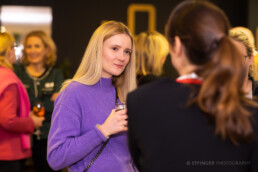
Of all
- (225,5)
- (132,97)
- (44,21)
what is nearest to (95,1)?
(44,21)

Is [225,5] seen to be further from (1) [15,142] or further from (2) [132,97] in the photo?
(2) [132,97]

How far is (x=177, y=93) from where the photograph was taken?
44.4 inches

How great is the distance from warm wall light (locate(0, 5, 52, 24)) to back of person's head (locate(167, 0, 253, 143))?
19.6 ft

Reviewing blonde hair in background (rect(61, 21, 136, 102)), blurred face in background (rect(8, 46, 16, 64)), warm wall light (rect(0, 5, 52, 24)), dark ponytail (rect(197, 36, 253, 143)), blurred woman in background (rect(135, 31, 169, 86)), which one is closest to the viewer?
dark ponytail (rect(197, 36, 253, 143))

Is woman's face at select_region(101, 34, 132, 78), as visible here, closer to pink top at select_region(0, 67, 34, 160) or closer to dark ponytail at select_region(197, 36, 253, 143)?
dark ponytail at select_region(197, 36, 253, 143)

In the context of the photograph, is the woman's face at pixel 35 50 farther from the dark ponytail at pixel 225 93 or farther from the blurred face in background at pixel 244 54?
the dark ponytail at pixel 225 93

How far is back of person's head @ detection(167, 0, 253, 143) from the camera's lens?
3.48 feet

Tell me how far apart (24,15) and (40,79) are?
350 cm

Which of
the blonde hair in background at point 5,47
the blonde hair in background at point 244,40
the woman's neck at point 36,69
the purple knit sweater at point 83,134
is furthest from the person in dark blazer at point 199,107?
the woman's neck at point 36,69

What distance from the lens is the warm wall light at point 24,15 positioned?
6.68 meters

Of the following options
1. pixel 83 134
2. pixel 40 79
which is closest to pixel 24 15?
pixel 40 79

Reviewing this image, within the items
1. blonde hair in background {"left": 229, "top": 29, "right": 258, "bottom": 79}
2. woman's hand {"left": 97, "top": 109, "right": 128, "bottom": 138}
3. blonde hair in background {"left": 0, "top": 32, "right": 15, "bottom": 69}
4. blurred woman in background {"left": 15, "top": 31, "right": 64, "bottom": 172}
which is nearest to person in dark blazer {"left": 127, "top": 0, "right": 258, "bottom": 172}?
woman's hand {"left": 97, "top": 109, "right": 128, "bottom": 138}

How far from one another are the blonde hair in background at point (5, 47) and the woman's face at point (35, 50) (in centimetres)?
76

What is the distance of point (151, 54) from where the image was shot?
324 centimetres
